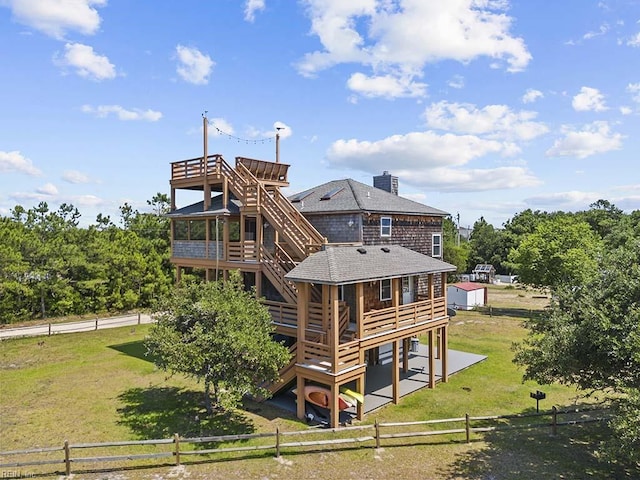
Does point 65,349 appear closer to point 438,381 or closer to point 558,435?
point 438,381

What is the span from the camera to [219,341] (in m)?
13.4

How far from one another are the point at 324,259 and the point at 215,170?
28.1 ft

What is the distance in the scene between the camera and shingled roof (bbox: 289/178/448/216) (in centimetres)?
2019

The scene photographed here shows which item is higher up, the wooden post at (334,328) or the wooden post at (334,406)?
the wooden post at (334,328)

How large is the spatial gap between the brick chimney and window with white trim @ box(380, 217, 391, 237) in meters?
5.11

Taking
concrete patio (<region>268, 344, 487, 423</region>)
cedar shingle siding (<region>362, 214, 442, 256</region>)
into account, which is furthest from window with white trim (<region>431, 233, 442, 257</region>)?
concrete patio (<region>268, 344, 487, 423</region>)

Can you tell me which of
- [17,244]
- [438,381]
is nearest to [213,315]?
[438,381]

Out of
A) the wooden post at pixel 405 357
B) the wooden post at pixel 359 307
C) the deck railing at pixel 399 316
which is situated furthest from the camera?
the wooden post at pixel 405 357

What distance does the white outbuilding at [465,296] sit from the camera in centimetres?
3975

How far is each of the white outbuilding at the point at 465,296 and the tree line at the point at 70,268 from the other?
26792 millimetres

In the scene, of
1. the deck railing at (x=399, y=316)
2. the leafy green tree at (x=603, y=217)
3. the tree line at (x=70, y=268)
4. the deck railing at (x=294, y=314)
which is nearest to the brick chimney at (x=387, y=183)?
the deck railing at (x=399, y=316)

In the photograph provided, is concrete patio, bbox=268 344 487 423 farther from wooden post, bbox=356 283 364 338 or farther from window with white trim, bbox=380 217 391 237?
window with white trim, bbox=380 217 391 237

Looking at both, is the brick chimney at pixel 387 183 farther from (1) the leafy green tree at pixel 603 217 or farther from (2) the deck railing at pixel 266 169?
(1) the leafy green tree at pixel 603 217

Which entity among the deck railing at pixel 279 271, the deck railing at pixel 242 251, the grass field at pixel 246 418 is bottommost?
the grass field at pixel 246 418
